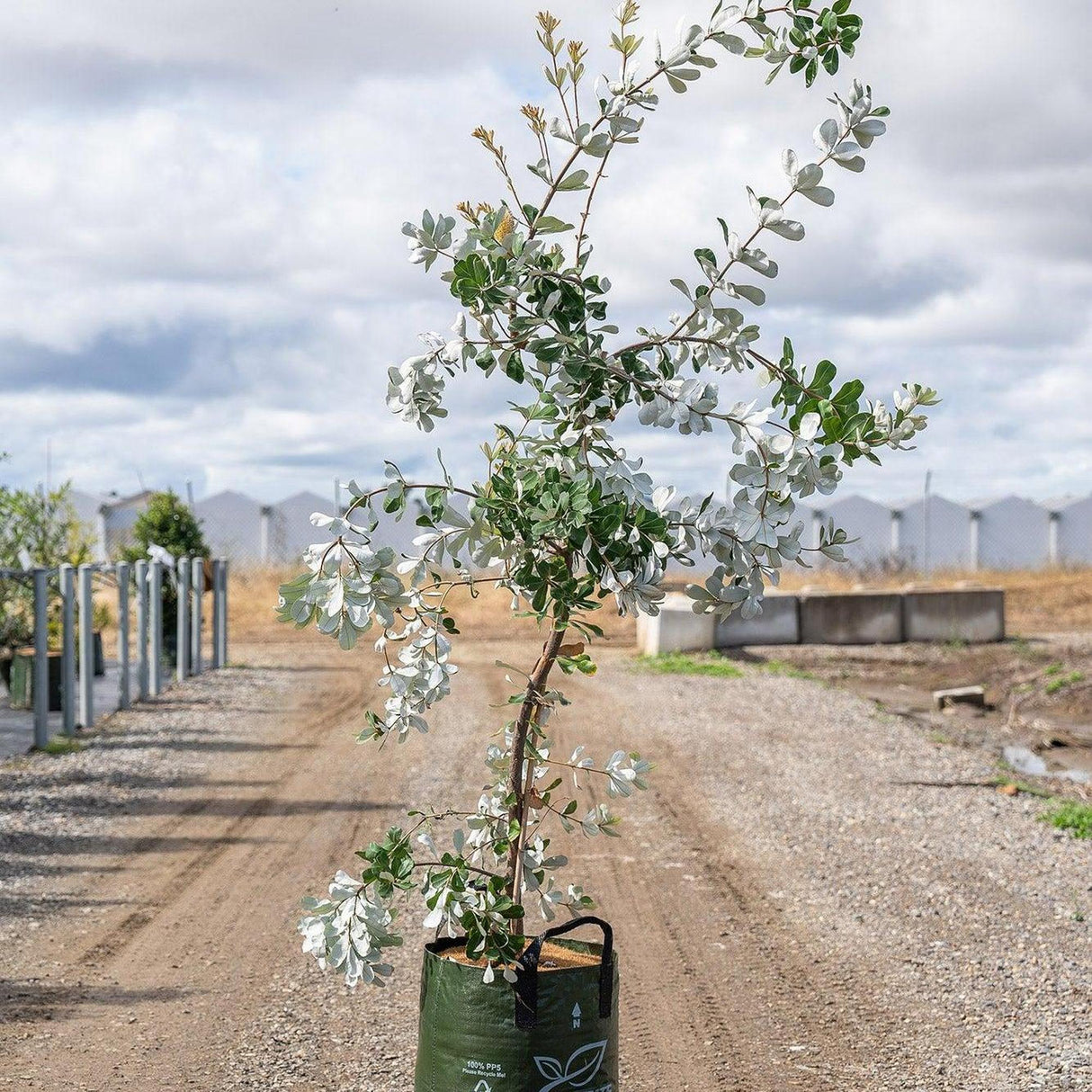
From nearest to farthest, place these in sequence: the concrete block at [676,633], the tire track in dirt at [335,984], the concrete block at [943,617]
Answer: the tire track in dirt at [335,984] → the concrete block at [676,633] → the concrete block at [943,617]

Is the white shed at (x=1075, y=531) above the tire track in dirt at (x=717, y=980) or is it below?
above

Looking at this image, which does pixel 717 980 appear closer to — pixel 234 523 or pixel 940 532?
pixel 234 523

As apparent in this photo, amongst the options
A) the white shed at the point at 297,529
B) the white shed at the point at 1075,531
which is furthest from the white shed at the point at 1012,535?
the white shed at the point at 297,529

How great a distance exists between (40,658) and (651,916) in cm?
604

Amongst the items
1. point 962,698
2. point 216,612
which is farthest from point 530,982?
point 216,612

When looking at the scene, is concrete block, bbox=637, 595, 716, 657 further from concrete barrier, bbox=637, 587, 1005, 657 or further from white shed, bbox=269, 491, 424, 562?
white shed, bbox=269, 491, 424, 562

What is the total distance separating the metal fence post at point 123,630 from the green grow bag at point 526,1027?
10.4m

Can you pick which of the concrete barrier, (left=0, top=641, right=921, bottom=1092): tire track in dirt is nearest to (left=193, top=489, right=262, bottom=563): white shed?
the concrete barrier

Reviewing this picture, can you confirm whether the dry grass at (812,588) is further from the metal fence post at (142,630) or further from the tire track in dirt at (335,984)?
the tire track in dirt at (335,984)

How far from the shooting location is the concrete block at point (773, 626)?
19453mm

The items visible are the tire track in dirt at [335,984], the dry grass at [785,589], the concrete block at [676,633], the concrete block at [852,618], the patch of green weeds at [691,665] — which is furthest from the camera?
the dry grass at [785,589]

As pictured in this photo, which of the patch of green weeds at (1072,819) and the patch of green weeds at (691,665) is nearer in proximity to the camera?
the patch of green weeds at (1072,819)

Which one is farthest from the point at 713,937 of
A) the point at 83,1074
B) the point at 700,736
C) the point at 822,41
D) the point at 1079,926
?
the point at 700,736

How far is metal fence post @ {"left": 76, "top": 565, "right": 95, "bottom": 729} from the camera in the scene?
10.7 meters
